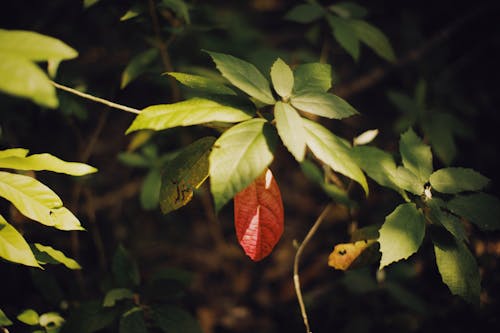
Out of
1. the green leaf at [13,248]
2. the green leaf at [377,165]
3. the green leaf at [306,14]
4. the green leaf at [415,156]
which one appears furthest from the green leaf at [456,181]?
the green leaf at [13,248]

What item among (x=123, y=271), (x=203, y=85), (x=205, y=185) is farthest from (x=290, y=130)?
(x=205, y=185)

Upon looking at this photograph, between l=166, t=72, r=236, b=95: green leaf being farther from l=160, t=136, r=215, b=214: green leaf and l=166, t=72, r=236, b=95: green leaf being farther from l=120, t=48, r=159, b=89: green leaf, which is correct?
l=120, t=48, r=159, b=89: green leaf

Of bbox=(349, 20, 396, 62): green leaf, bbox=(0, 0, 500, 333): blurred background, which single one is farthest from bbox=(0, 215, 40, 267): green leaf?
bbox=(349, 20, 396, 62): green leaf

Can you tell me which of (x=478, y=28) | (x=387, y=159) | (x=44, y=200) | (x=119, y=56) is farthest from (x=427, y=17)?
(x=44, y=200)

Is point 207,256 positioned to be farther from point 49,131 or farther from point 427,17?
point 427,17

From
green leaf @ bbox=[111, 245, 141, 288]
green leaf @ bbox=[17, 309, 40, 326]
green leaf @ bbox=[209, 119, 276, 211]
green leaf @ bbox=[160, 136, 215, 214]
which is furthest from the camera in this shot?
green leaf @ bbox=[111, 245, 141, 288]

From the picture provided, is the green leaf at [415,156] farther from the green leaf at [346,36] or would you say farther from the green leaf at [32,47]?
the green leaf at [32,47]

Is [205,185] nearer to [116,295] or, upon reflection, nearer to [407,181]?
[116,295]
